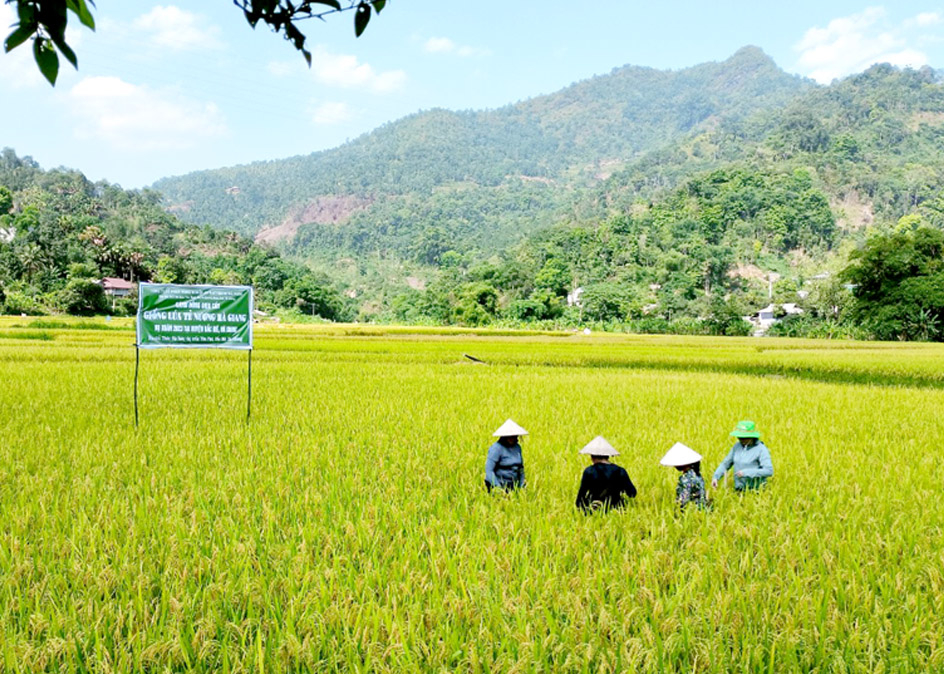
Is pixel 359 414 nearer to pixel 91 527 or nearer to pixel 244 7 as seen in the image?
pixel 91 527

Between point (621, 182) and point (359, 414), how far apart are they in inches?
5709

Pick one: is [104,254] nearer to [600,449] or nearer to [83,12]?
[600,449]

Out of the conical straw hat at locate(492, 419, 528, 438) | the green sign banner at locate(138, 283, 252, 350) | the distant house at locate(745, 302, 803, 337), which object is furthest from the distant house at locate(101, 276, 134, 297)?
the conical straw hat at locate(492, 419, 528, 438)

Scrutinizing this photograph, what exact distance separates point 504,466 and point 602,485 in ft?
2.65

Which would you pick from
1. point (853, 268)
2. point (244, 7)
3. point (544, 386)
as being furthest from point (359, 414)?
point (853, 268)

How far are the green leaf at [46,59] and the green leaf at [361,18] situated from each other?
2.84ft

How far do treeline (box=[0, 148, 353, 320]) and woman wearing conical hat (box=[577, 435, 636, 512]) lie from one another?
59.3 m

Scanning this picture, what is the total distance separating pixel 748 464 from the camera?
4.67m

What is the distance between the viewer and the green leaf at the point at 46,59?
1.81 meters

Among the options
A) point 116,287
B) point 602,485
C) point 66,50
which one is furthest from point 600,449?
point 116,287

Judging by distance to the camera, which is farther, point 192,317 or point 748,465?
point 192,317

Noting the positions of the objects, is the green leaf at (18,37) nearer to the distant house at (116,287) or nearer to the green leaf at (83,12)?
the green leaf at (83,12)

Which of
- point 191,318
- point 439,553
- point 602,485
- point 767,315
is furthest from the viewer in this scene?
point 767,315

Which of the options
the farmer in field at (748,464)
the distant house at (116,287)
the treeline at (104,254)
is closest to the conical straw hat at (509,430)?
the farmer in field at (748,464)
